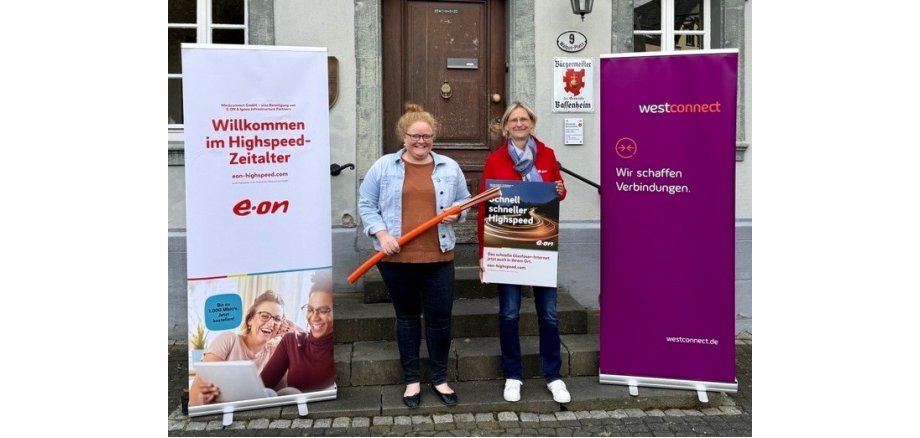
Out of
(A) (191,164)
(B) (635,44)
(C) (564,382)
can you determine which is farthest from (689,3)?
(A) (191,164)

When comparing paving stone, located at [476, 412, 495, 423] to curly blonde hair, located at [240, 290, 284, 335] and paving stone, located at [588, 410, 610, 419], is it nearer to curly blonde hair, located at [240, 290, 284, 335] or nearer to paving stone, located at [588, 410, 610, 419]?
paving stone, located at [588, 410, 610, 419]

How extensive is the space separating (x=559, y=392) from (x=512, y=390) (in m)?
0.29

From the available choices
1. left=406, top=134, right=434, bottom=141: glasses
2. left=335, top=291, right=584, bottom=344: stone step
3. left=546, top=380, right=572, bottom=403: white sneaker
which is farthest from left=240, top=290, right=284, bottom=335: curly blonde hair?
left=546, top=380, right=572, bottom=403: white sneaker

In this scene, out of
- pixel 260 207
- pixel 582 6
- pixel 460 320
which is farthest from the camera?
pixel 582 6

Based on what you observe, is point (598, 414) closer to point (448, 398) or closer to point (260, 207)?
point (448, 398)

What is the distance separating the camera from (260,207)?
3.71 metres

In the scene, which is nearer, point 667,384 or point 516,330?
point 516,330

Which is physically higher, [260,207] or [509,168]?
[509,168]

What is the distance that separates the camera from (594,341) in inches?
179

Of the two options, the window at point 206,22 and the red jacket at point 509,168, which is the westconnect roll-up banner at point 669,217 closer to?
the red jacket at point 509,168

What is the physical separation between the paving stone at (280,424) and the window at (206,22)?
2864mm

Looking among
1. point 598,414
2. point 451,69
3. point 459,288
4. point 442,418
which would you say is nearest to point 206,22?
point 451,69

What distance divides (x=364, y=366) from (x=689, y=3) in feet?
14.5

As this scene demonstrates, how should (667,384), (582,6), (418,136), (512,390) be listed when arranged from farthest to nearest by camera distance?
(582,6) → (667,384) → (512,390) → (418,136)
